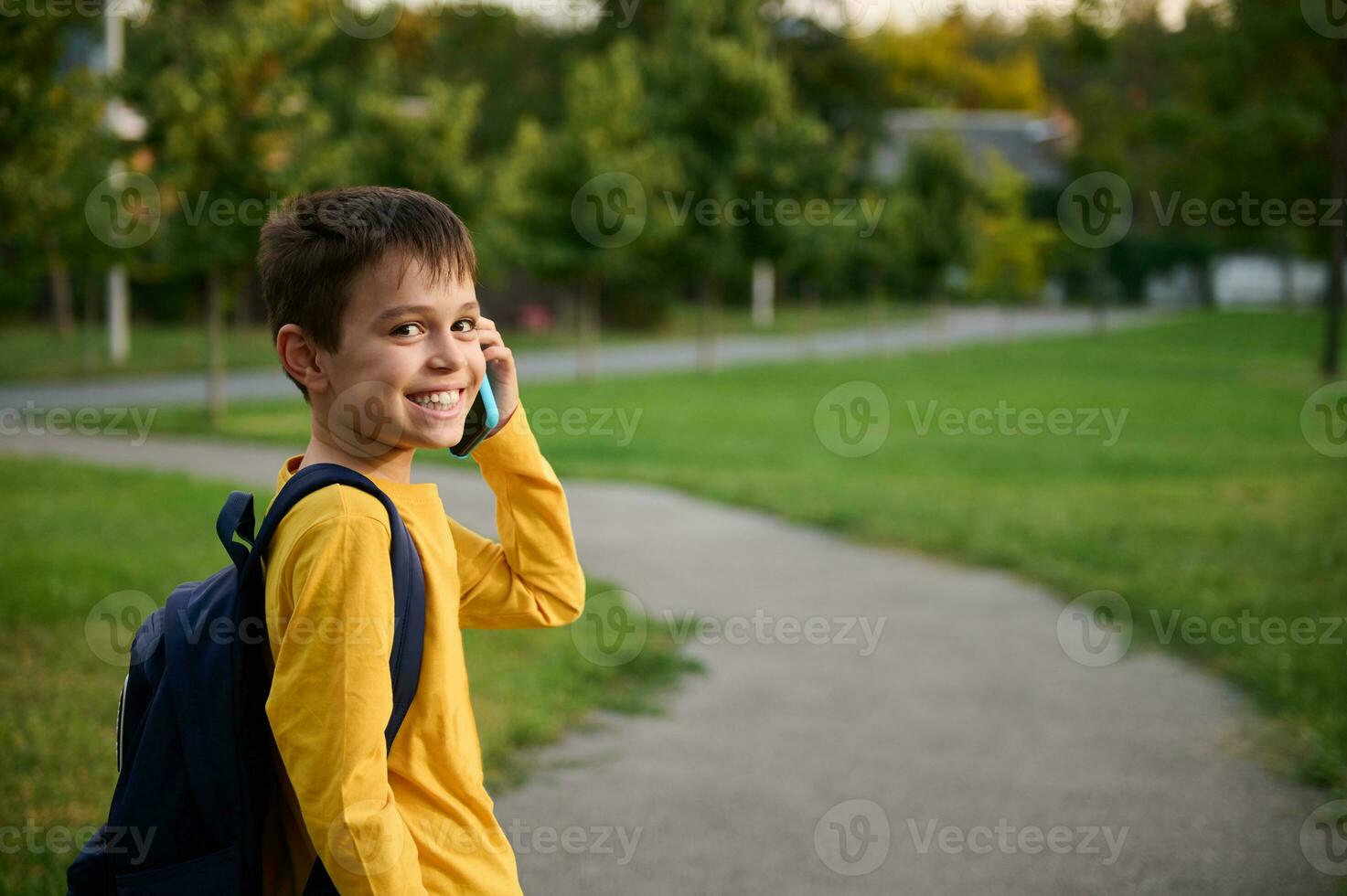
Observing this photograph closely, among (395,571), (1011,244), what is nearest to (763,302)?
(1011,244)

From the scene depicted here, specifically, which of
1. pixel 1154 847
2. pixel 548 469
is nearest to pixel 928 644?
pixel 1154 847

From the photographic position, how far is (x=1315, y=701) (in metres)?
5.45

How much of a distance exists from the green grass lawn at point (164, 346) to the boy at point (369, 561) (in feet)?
36.5

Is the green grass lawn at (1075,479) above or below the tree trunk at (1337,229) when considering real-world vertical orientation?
below

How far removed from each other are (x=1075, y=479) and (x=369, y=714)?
449 inches

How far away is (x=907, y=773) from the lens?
15.6ft

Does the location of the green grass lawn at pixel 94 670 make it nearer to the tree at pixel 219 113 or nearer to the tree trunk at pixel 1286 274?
the tree at pixel 219 113

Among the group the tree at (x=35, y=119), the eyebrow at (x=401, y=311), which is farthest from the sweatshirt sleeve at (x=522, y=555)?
the tree at (x=35, y=119)

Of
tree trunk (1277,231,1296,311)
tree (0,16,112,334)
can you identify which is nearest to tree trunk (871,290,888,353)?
tree trunk (1277,231,1296,311)

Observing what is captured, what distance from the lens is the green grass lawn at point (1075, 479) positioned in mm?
6977

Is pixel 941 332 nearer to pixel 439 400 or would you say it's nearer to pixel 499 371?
pixel 499 371

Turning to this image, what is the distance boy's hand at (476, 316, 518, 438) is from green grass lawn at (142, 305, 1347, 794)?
384cm

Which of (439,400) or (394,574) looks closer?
(394,574)

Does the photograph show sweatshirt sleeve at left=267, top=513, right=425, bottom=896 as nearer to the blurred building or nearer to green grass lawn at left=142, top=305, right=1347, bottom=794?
green grass lawn at left=142, top=305, right=1347, bottom=794
